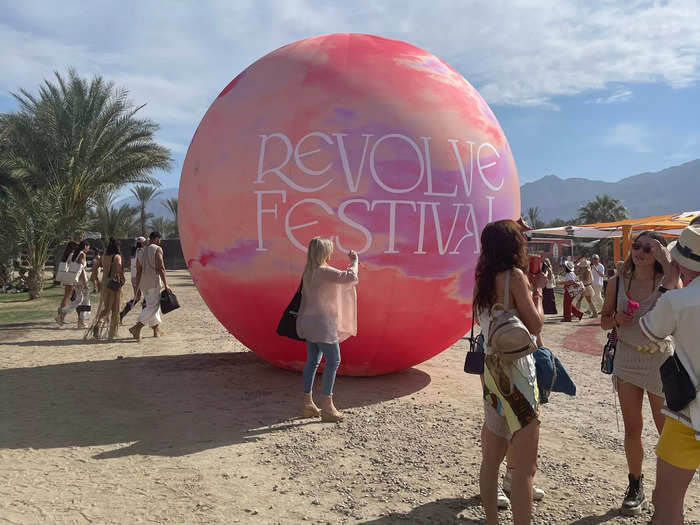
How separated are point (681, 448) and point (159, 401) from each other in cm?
460

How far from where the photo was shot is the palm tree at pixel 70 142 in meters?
18.5

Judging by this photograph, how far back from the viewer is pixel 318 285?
4930 mm

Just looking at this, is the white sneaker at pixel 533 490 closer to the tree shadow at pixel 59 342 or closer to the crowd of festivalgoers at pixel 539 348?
the crowd of festivalgoers at pixel 539 348

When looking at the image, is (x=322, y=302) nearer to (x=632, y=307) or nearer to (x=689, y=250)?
(x=632, y=307)

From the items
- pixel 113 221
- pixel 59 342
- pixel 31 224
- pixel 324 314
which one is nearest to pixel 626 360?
pixel 324 314

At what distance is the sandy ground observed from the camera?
Result: 3.54m

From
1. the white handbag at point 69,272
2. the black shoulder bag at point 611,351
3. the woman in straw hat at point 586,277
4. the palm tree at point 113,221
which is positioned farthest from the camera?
the palm tree at point 113,221

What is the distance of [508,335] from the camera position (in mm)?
2951

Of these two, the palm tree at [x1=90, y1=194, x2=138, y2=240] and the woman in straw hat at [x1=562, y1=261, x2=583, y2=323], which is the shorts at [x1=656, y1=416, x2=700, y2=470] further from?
the palm tree at [x1=90, y1=194, x2=138, y2=240]

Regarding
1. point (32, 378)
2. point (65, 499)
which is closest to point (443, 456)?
point (65, 499)

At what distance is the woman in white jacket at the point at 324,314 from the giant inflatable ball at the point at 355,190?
42cm

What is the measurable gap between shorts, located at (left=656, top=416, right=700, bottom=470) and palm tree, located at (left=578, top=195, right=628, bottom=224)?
47914 millimetres

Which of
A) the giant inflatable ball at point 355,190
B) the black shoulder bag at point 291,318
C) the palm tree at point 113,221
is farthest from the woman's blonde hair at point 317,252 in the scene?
the palm tree at point 113,221

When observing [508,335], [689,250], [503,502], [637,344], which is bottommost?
[503,502]
